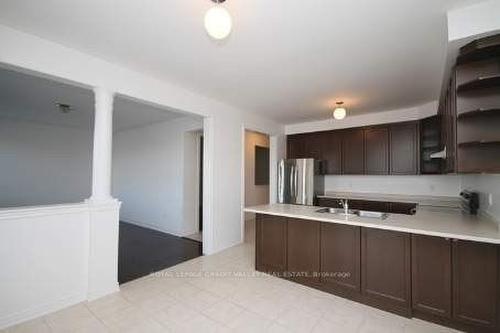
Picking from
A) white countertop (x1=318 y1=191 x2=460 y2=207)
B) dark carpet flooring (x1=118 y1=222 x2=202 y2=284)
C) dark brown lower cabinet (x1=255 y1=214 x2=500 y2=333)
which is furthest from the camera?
white countertop (x1=318 y1=191 x2=460 y2=207)

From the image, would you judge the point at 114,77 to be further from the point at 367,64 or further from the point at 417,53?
the point at 417,53

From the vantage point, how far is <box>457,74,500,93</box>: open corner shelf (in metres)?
1.77

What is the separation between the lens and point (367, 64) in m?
2.62

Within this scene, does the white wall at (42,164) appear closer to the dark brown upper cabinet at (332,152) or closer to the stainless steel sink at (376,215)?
the dark brown upper cabinet at (332,152)

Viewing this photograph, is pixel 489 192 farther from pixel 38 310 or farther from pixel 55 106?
pixel 55 106

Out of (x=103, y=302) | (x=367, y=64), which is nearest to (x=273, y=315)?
(x=103, y=302)

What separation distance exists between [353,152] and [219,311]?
12.4 ft

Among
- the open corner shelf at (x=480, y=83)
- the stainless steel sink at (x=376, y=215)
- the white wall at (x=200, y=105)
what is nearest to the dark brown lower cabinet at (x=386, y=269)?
the stainless steel sink at (x=376, y=215)

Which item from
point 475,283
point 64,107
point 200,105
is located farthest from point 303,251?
point 64,107

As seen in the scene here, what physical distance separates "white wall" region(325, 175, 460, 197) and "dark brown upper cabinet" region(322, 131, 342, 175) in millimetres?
387

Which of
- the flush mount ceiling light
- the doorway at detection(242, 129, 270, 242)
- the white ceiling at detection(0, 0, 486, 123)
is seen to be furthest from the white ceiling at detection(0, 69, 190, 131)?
the doorway at detection(242, 129, 270, 242)

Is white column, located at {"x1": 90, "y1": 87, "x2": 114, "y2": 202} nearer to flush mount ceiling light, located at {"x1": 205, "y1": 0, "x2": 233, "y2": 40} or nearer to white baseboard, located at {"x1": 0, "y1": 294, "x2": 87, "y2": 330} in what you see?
white baseboard, located at {"x1": 0, "y1": 294, "x2": 87, "y2": 330}

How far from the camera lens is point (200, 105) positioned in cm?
367

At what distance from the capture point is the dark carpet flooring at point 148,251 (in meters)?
3.21
